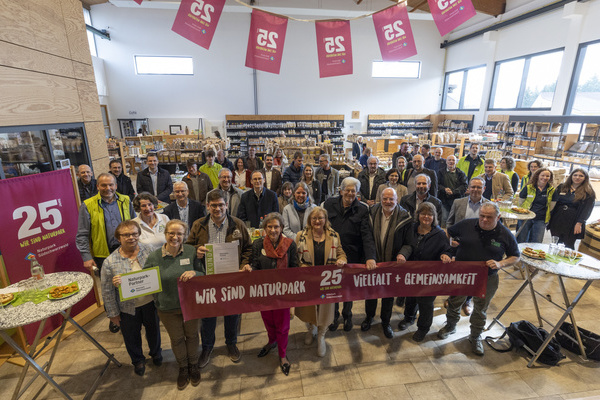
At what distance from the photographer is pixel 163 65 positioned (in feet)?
51.3

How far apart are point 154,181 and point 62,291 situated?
300 centimetres

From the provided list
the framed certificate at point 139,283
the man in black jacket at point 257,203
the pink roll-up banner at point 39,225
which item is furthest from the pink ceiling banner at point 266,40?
the framed certificate at point 139,283

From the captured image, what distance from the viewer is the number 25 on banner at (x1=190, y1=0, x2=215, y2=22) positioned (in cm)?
407

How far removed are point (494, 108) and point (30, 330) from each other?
1741 cm

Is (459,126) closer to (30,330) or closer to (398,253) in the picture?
(398,253)

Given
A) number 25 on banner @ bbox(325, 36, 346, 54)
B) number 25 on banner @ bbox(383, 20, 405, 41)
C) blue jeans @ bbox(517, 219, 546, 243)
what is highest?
number 25 on banner @ bbox(383, 20, 405, 41)

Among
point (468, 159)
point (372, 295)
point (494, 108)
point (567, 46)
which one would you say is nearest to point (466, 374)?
point (372, 295)

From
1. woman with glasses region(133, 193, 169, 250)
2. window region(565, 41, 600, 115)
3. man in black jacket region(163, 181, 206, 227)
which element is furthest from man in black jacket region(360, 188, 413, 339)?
window region(565, 41, 600, 115)

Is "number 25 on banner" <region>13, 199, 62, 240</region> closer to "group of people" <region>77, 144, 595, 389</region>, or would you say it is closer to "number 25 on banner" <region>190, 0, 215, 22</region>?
"group of people" <region>77, 144, 595, 389</region>

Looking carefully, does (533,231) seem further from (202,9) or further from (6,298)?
(6,298)

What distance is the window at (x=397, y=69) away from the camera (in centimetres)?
1725

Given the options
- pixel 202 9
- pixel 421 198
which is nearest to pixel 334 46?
pixel 202 9

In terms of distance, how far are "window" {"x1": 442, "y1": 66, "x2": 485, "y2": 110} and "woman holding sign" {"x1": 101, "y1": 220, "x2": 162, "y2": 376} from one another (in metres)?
17.3

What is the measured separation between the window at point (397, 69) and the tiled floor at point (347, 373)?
665 inches
